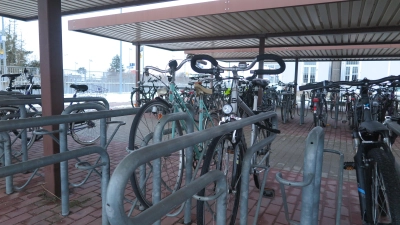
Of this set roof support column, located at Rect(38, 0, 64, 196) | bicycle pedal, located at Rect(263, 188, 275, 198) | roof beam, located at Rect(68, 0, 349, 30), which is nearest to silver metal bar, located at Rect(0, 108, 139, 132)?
roof support column, located at Rect(38, 0, 64, 196)

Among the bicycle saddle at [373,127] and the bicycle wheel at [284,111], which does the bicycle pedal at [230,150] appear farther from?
the bicycle wheel at [284,111]

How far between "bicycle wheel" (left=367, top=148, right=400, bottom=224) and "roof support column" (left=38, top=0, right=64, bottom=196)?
2777 millimetres

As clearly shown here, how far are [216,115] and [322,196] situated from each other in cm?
163

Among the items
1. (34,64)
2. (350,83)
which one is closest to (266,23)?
(350,83)

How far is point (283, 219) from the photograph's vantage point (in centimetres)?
259

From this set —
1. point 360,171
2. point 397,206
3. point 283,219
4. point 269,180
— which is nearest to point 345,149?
point 269,180

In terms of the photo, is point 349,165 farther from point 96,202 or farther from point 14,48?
point 14,48

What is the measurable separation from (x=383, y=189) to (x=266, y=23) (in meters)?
6.21

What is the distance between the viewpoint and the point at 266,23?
287 inches

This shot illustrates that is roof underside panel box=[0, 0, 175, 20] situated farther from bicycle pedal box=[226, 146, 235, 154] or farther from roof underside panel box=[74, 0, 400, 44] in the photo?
bicycle pedal box=[226, 146, 235, 154]

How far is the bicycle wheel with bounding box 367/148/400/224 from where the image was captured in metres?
1.54

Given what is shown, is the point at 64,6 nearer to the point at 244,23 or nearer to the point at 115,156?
the point at 115,156

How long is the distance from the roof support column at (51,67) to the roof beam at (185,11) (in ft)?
12.0

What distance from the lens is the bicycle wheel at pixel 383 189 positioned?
1543 mm
